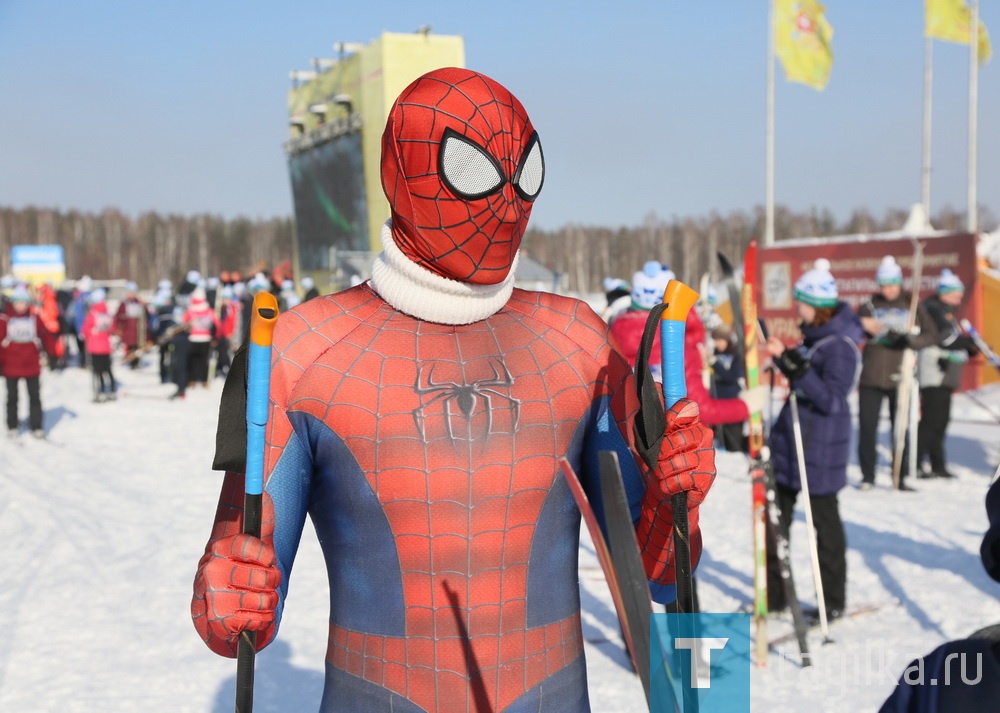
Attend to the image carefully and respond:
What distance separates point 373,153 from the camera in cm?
2452

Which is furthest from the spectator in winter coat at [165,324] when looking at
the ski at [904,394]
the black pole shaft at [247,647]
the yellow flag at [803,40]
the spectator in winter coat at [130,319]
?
the black pole shaft at [247,647]

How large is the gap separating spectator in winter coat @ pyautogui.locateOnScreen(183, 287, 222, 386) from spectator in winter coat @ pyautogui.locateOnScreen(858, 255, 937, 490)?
11.5 metres

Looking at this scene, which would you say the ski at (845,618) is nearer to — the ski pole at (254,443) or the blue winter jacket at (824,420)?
the blue winter jacket at (824,420)

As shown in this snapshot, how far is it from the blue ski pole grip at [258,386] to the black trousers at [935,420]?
9.36m

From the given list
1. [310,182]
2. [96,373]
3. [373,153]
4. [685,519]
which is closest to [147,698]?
[685,519]

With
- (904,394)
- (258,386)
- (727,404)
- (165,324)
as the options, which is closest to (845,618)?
(727,404)

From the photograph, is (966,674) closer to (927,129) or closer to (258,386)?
(258,386)

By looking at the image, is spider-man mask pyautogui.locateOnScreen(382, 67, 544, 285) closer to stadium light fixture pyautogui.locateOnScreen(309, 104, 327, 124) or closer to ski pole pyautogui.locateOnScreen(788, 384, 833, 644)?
ski pole pyautogui.locateOnScreen(788, 384, 833, 644)

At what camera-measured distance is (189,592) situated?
21.3ft

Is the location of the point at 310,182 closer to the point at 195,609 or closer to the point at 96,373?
the point at 96,373

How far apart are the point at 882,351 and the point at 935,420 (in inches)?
40.1

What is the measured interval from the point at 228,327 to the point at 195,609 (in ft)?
61.3

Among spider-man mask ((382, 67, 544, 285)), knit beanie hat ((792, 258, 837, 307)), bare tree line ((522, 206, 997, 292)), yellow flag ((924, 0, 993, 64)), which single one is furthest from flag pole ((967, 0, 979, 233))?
bare tree line ((522, 206, 997, 292))

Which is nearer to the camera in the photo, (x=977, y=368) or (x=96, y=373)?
(x=977, y=368)
